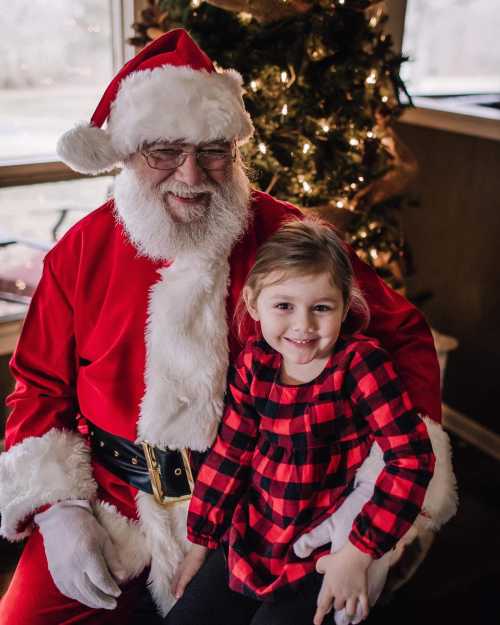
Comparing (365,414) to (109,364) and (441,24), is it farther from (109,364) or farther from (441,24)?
(441,24)

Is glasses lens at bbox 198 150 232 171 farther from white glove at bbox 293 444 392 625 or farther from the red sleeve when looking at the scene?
white glove at bbox 293 444 392 625

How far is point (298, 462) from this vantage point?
4.23 feet

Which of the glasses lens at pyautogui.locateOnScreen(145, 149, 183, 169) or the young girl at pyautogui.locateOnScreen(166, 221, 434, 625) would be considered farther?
the glasses lens at pyautogui.locateOnScreen(145, 149, 183, 169)

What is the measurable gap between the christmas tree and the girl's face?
2.96ft

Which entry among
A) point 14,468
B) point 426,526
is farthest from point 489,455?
point 14,468

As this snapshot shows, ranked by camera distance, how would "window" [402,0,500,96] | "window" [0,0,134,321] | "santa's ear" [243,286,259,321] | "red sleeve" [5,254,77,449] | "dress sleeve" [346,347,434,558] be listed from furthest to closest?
"window" [402,0,500,96], "window" [0,0,134,321], "red sleeve" [5,254,77,449], "santa's ear" [243,286,259,321], "dress sleeve" [346,347,434,558]

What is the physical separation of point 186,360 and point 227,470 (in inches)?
9.3

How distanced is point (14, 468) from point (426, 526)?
2.85ft

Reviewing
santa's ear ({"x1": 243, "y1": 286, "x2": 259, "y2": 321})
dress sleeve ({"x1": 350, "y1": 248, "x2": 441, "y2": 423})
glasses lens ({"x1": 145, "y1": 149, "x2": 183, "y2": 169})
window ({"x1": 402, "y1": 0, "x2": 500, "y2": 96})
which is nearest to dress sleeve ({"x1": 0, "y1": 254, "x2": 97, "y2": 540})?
glasses lens ({"x1": 145, "y1": 149, "x2": 183, "y2": 169})

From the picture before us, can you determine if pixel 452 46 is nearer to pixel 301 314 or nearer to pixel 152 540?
pixel 301 314

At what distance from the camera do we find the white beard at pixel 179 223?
142 centimetres

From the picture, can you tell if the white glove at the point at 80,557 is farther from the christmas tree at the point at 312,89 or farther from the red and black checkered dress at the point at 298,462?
the christmas tree at the point at 312,89

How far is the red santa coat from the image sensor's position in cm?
142

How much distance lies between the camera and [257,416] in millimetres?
1376
